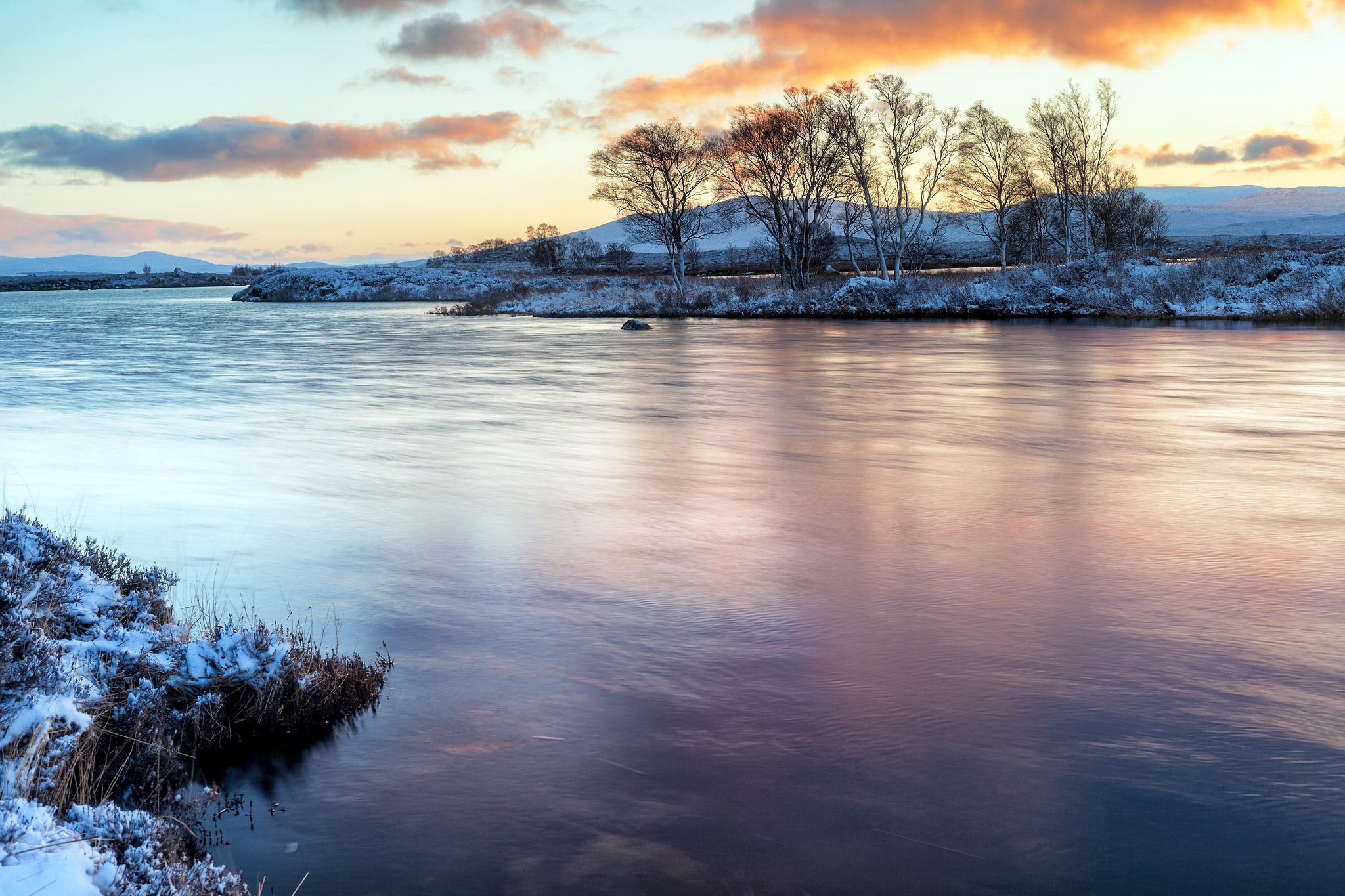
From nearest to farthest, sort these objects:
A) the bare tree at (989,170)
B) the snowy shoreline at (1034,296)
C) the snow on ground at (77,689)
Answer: the snow on ground at (77,689) < the snowy shoreline at (1034,296) < the bare tree at (989,170)

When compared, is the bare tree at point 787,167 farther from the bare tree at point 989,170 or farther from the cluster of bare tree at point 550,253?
the cluster of bare tree at point 550,253

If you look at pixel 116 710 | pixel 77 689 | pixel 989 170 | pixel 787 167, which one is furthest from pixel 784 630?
pixel 989 170

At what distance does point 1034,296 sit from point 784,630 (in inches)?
1609

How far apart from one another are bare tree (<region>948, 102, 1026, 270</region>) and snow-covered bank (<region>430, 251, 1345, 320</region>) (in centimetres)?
1688

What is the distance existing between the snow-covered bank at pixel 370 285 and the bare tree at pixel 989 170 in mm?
45343

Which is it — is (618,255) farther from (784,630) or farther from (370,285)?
(784,630)

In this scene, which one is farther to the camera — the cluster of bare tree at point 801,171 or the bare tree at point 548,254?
the bare tree at point 548,254

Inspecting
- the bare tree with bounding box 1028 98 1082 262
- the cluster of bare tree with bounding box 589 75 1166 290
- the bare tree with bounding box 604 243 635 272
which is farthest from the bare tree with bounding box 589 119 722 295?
the bare tree with bounding box 604 243 635 272

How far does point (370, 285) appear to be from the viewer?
102 meters

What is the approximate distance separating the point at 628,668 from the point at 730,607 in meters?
1.37

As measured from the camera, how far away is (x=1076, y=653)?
6.13m

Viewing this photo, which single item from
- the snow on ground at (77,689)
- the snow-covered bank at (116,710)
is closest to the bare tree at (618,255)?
the snow on ground at (77,689)

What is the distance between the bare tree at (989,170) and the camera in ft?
213

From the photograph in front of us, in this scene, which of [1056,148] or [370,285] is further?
[370,285]
